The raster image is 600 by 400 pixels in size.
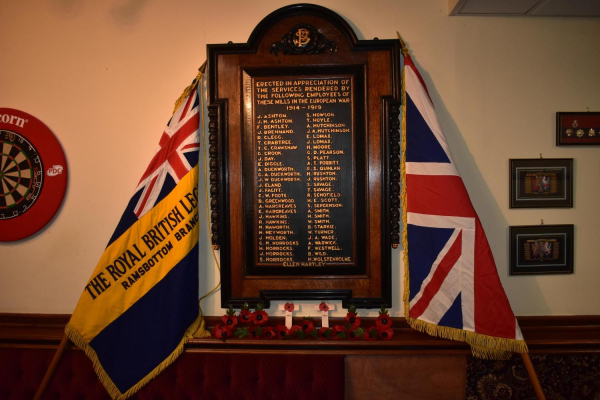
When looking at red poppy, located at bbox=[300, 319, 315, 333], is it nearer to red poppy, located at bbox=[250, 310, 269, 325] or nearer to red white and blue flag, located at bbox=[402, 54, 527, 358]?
red poppy, located at bbox=[250, 310, 269, 325]

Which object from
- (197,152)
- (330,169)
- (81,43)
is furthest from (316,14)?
(81,43)

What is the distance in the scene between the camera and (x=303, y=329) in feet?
5.66

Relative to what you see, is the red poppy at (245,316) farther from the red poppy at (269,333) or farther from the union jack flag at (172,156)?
the union jack flag at (172,156)

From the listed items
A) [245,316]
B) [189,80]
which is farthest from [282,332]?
[189,80]

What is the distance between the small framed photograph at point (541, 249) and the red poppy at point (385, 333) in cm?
88

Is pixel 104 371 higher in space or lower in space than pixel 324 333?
lower

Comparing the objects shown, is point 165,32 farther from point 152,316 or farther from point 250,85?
point 152,316

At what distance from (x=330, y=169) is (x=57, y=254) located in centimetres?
187

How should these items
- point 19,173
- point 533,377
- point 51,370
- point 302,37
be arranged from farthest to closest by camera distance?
point 19,173
point 302,37
point 51,370
point 533,377

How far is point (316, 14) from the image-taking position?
1.74 metres

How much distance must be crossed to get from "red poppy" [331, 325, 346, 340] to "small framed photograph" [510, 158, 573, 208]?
4.27ft

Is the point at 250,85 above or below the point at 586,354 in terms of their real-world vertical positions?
above

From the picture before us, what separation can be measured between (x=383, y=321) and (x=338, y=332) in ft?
0.92

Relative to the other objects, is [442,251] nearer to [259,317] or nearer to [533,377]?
[533,377]
